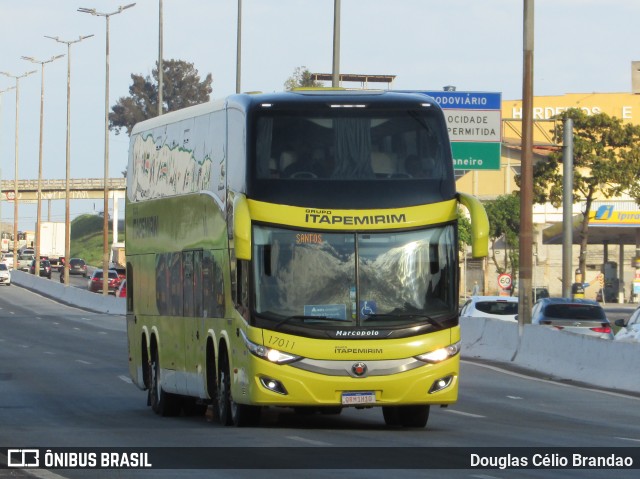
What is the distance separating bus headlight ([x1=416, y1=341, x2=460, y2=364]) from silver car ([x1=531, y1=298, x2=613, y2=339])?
1705cm

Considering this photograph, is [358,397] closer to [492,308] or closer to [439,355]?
[439,355]

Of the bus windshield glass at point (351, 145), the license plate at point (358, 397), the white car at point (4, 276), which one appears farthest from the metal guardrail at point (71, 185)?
the license plate at point (358, 397)

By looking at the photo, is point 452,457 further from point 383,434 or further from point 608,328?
point 608,328

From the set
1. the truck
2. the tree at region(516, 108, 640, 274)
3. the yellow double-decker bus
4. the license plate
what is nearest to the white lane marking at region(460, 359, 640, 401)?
the yellow double-decker bus

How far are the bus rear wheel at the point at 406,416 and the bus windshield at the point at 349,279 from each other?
1.61 meters

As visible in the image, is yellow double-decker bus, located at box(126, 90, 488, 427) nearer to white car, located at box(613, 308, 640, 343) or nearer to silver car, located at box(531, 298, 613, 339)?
white car, located at box(613, 308, 640, 343)

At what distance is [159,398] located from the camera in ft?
75.3

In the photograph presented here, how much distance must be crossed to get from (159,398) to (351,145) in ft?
20.1

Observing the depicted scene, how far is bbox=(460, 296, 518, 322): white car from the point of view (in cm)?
4119

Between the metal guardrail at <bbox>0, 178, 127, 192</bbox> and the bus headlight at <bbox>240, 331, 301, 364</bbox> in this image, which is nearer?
the bus headlight at <bbox>240, 331, 301, 364</bbox>

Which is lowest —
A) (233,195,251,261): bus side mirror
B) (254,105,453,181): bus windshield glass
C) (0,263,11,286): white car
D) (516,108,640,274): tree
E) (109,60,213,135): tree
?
(0,263,11,286): white car

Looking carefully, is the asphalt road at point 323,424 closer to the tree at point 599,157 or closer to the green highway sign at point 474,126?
the green highway sign at point 474,126
